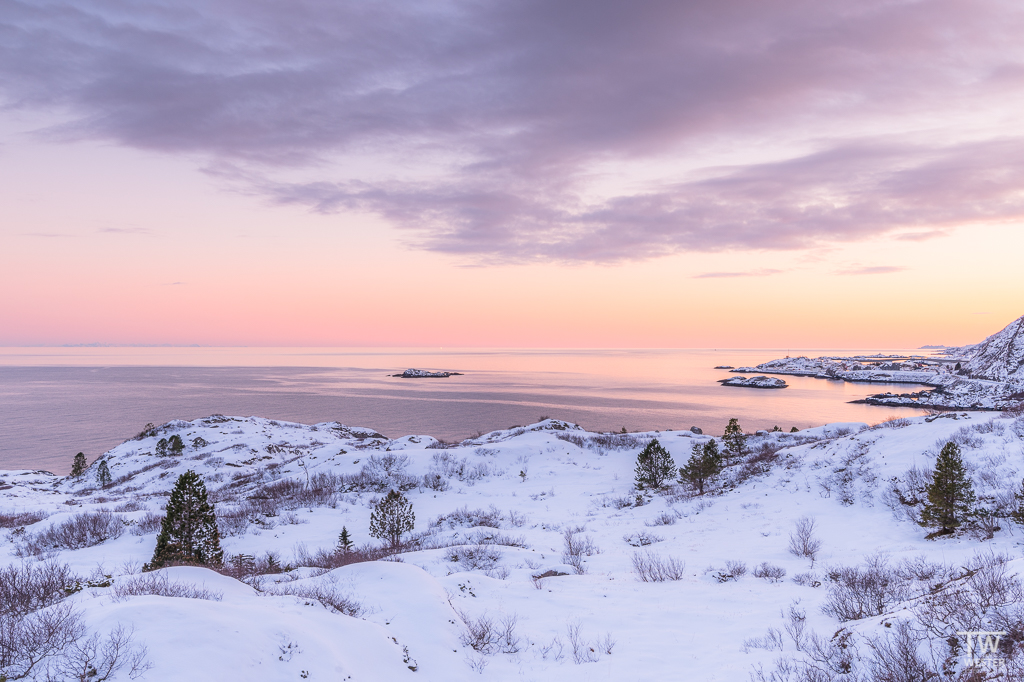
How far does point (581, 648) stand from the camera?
8789mm

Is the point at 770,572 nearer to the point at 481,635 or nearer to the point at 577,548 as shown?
the point at 577,548

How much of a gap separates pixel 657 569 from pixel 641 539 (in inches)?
258

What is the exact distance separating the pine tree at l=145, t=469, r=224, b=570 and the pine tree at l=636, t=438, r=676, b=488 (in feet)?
86.3

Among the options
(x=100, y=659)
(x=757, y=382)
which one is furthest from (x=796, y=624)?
(x=757, y=382)

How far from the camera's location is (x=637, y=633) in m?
9.48

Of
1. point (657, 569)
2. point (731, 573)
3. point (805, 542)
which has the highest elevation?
point (731, 573)

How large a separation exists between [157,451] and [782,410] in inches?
4770

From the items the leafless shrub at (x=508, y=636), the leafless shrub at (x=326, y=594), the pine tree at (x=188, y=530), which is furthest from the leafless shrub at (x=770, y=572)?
the pine tree at (x=188, y=530)

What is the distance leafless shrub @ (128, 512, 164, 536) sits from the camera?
22750mm

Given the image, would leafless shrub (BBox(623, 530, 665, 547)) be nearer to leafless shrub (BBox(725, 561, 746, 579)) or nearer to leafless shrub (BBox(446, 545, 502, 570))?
leafless shrub (BBox(725, 561, 746, 579))

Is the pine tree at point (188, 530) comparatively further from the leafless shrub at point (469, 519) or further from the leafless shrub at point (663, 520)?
the leafless shrub at point (663, 520)

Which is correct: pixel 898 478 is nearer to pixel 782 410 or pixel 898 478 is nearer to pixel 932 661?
pixel 932 661

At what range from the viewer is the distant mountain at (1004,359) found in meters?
95.8

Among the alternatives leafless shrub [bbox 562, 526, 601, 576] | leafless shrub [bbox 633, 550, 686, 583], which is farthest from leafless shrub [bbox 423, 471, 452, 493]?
leafless shrub [bbox 633, 550, 686, 583]
